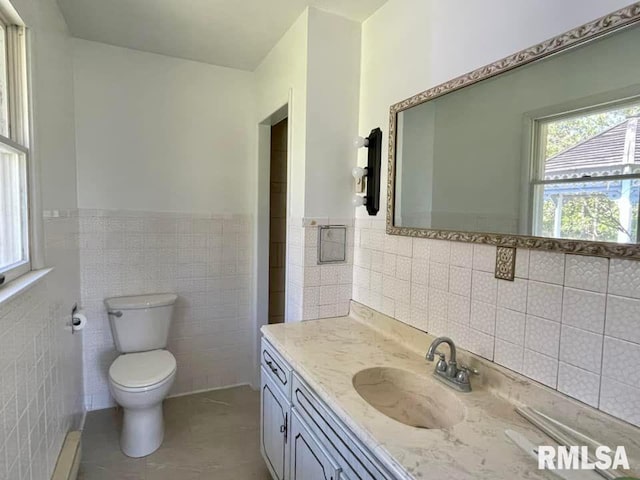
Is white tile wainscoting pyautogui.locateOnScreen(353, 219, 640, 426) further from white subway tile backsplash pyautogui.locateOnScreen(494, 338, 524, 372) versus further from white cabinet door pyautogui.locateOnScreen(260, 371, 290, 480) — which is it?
white cabinet door pyautogui.locateOnScreen(260, 371, 290, 480)

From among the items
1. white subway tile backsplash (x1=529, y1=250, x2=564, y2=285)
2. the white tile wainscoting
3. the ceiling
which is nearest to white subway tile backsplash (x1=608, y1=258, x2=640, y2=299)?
the white tile wainscoting

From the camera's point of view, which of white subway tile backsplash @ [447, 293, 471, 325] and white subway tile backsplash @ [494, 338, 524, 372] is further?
white subway tile backsplash @ [447, 293, 471, 325]

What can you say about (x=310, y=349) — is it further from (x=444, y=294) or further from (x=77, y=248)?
(x=77, y=248)

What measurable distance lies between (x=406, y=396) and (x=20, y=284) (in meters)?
1.45

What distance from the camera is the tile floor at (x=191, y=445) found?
1.92 meters

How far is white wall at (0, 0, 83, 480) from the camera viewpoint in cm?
114

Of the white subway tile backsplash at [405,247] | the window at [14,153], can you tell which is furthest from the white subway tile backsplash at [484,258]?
the window at [14,153]

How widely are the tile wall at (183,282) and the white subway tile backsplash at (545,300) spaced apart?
2.08 meters

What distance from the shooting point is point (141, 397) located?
6.35 feet

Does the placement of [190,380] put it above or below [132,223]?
below

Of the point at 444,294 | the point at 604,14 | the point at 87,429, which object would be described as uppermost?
the point at 604,14

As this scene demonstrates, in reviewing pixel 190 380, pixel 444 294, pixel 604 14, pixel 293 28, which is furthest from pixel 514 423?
pixel 190 380

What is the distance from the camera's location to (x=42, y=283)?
A: 1449 millimetres

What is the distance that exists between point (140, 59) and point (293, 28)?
1.14 metres
